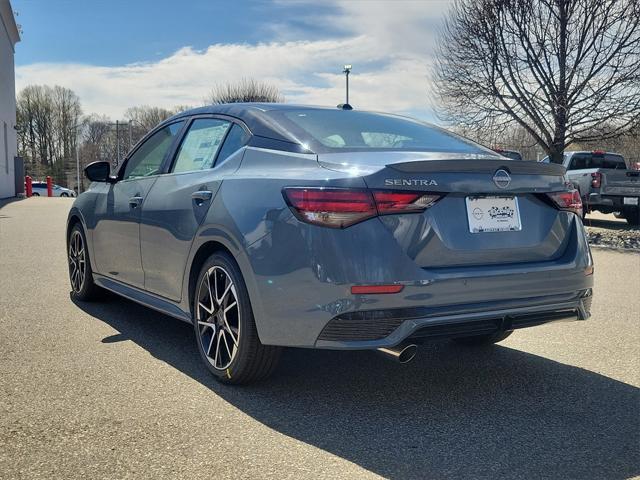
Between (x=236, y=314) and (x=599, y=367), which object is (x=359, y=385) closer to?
(x=236, y=314)

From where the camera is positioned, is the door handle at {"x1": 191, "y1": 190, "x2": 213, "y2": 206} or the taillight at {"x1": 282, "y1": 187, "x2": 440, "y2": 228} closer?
the taillight at {"x1": 282, "y1": 187, "x2": 440, "y2": 228}

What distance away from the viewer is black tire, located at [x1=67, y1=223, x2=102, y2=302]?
218 inches

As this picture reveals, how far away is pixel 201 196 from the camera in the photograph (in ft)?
12.3

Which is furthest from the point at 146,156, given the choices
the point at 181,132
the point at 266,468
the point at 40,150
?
the point at 40,150

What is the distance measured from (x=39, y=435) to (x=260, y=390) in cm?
111

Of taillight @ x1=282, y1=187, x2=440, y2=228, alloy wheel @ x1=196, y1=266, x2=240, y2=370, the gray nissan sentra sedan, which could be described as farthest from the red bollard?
taillight @ x1=282, y1=187, x2=440, y2=228

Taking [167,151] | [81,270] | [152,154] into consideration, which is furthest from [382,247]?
[81,270]

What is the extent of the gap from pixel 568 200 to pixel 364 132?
47.7 inches

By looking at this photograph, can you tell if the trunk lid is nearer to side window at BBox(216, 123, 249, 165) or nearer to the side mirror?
side window at BBox(216, 123, 249, 165)

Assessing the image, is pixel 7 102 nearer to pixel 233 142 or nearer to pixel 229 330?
pixel 233 142

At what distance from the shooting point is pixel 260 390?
11.5 feet

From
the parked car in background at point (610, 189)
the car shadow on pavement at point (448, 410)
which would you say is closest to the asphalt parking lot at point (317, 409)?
the car shadow on pavement at point (448, 410)

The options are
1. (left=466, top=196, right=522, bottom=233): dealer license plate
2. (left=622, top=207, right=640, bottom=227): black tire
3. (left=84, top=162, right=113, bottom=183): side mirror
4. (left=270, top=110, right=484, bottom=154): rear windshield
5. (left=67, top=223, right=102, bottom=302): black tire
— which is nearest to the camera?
(left=466, top=196, right=522, bottom=233): dealer license plate

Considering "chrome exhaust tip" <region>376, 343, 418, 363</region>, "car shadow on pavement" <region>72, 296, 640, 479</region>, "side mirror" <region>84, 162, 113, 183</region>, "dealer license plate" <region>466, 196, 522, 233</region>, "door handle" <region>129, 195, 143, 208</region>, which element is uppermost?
"side mirror" <region>84, 162, 113, 183</region>
